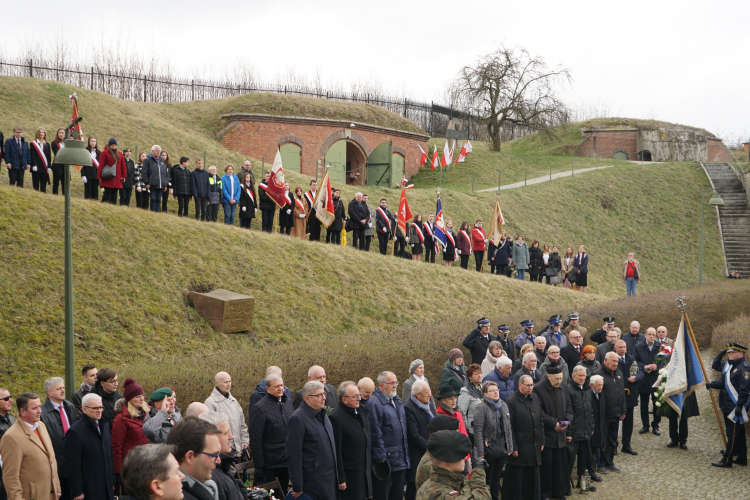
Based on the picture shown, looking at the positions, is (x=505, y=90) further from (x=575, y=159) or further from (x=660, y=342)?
(x=660, y=342)

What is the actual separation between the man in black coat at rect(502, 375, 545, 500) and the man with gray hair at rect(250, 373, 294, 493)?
2.98 metres

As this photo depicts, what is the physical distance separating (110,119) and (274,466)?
2322 cm

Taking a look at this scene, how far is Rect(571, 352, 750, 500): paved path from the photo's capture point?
873 cm

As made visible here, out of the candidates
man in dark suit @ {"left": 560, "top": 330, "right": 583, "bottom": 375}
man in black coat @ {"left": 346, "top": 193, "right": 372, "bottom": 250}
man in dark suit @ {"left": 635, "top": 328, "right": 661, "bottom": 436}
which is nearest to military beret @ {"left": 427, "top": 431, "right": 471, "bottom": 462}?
man in dark suit @ {"left": 560, "top": 330, "right": 583, "bottom": 375}

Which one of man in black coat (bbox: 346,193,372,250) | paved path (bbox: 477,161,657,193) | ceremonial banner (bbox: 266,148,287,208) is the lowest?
man in black coat (bbox: 346,193,372,250)

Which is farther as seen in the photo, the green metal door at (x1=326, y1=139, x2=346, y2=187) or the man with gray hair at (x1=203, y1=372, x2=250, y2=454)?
the green metal door at (x1=326, y1=139, x2=346, y2=187)

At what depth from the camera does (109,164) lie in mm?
15938

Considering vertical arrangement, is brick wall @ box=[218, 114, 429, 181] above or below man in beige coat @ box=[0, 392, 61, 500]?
above

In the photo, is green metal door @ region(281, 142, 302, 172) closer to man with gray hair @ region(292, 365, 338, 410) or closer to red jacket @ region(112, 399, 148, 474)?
man with gray hair @ region(292, 365, 338, 410)

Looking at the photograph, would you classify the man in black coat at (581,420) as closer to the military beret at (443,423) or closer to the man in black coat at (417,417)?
the man in black coat at (417,417)

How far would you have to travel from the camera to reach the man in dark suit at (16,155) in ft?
50.0

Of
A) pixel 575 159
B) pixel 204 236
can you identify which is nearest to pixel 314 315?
pixel 204 236

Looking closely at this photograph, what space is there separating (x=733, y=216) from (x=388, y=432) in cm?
3570

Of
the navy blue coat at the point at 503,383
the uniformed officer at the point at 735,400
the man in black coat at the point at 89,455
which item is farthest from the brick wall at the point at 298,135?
the man in black coat at the point at 89,455
